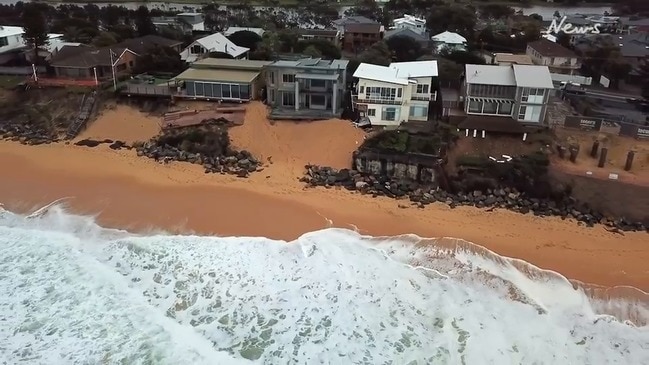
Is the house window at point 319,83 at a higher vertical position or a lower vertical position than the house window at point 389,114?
higher

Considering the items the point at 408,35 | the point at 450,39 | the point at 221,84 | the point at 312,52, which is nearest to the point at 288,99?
the point at 221,84

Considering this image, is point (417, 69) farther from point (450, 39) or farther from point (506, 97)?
point (450, 39)

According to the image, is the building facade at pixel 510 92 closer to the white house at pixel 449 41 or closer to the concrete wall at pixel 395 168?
the concrete wall at pixel 395 168

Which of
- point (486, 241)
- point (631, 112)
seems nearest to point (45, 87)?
point (486, 241)

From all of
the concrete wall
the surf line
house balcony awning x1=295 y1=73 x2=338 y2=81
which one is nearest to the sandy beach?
the surf line

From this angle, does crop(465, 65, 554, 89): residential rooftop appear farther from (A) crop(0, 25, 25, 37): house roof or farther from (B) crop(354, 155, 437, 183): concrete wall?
(A) crop(0, 25, 25, 37): house roof

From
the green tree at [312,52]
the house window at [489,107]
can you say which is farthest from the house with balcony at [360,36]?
the house window at [489,107]

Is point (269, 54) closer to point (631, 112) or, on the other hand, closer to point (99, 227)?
point (99, 227)
